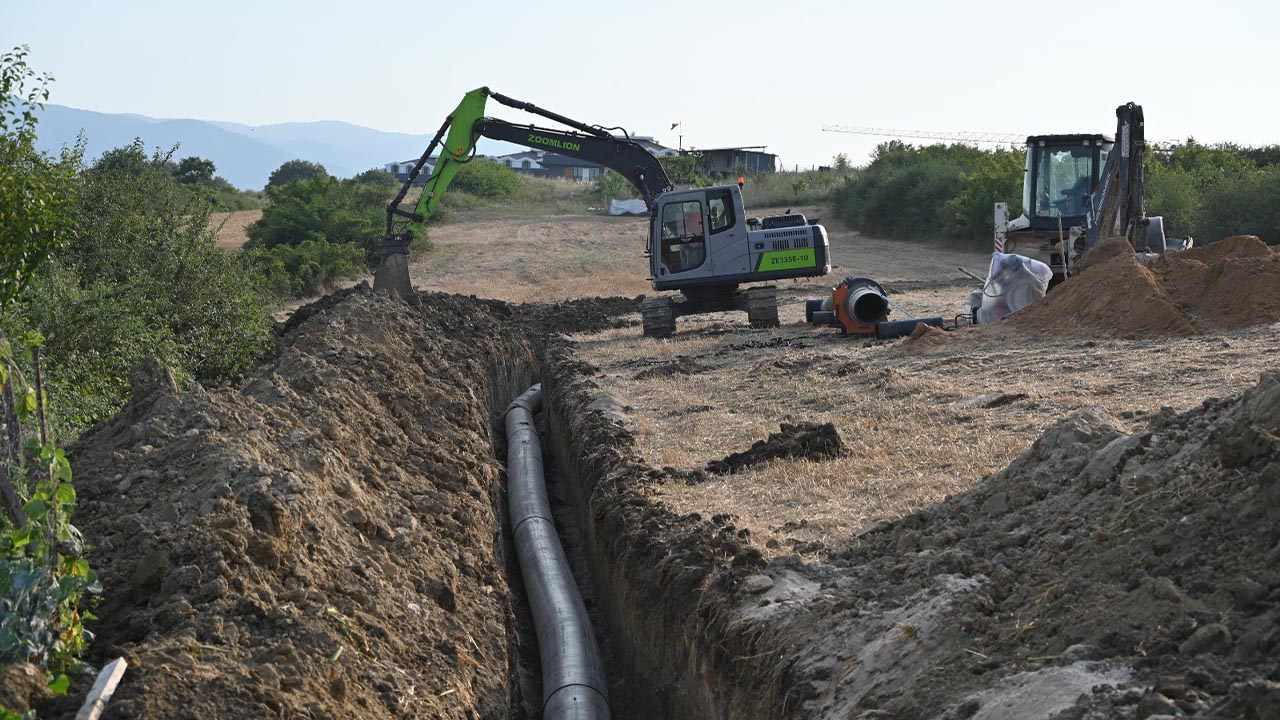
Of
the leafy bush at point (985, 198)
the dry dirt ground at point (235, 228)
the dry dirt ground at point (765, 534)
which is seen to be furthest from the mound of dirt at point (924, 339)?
the leafy bush at point (985, 198)

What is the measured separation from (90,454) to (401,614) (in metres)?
2.35

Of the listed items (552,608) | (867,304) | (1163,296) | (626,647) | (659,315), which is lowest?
(626,647)

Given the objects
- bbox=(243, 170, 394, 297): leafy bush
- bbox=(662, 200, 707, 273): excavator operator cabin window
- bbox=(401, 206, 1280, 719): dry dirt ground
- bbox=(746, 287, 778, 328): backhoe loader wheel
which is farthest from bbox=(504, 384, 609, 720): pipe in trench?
bbox=(243, 170, 394, 297): leafy bush

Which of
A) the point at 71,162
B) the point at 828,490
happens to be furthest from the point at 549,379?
the point at 828,490

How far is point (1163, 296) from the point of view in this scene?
1564 cm

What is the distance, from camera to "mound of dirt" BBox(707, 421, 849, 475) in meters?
10.6

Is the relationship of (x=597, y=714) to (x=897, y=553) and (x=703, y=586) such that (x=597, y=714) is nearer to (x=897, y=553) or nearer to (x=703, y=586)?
(x=703, y=586)

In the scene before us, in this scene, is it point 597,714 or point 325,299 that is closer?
point 597,714

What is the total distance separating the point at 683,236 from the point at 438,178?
4.52 meters

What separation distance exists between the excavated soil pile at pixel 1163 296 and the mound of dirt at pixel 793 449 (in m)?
6.31

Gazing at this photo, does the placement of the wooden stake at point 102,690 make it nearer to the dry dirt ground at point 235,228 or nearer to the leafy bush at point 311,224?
the leafy bush at point 311,224

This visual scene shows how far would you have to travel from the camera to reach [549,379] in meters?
17.7

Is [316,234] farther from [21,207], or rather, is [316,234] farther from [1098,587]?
[1098,587]

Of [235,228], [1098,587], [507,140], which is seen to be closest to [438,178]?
[507,140]
